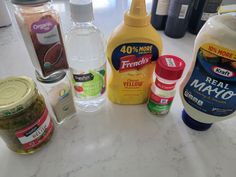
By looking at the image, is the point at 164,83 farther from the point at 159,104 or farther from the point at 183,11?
the point at 183,11

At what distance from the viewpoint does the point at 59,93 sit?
38 cm

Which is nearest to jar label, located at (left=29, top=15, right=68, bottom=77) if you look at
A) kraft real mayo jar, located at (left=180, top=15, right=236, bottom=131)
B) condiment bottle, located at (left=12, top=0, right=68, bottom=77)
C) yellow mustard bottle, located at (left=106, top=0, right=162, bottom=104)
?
condiment bottle, located at (left=12, top=0, right=68, bottom=77)

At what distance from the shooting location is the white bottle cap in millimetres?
321

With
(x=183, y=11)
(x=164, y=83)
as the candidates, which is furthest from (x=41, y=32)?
(x=183, y=11)

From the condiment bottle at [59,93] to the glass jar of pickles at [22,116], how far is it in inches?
1.2

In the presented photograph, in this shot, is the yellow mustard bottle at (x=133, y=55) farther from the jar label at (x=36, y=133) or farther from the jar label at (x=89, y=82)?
the jar label at (x=36, y=133)

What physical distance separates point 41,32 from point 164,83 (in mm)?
242

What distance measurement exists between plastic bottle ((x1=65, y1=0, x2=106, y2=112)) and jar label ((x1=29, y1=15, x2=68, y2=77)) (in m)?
0.05

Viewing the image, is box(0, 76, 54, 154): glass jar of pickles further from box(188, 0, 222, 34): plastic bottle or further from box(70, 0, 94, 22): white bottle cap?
box(188, 0, 222, 34): plastic bottle

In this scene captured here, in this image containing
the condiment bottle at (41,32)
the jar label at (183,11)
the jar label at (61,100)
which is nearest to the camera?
the condiment bottle at (41,32)

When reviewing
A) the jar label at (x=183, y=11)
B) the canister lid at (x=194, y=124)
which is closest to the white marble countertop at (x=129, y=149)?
the canister lid at (x=194, y=124)

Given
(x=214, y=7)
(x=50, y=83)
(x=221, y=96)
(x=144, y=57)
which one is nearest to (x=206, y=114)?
(x=221, y=96)

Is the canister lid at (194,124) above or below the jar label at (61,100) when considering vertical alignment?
below

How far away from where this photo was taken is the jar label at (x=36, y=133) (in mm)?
322
